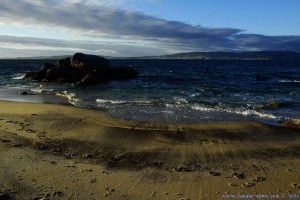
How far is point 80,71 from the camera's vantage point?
120ft

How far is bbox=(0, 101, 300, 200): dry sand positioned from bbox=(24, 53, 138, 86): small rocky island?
72.3 feet

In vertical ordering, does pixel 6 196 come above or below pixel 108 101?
above

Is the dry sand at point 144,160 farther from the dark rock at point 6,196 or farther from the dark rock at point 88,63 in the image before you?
the dark rock at point 88,63

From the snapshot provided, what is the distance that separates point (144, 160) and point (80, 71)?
29.5m

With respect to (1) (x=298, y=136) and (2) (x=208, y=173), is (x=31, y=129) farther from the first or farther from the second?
(1) (x=298, y=136)

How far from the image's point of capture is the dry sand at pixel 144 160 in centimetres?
637

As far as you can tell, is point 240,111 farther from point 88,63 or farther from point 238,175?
point 88,63

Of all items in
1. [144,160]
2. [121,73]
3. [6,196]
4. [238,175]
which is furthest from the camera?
[121,73]

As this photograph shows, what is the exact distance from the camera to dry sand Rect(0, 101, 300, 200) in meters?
6.37

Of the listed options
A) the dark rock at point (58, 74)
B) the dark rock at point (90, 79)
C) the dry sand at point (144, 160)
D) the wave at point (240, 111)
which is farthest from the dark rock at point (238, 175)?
the dark rock at point (58, 74)

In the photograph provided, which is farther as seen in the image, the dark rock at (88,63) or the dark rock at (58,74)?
the dark rock at (88,63)

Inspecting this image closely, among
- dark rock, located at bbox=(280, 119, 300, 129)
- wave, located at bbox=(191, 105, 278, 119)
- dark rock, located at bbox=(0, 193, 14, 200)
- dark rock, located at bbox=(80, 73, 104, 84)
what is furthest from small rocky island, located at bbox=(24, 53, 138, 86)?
dark rock, located at bbox=(0, 193, 14, 200)

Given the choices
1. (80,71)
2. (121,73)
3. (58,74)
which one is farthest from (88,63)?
(121,73)

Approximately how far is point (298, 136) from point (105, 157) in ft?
18.0
